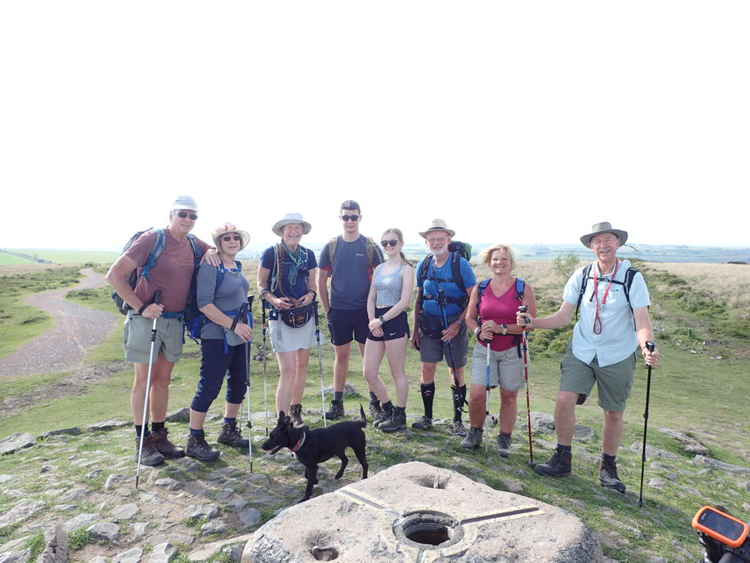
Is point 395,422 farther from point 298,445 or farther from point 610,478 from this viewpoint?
point 610,478

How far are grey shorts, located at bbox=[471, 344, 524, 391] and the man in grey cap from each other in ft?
1.82

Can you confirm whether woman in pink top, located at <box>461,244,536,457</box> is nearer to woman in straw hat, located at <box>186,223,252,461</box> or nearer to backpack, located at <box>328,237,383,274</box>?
backpack, located at <box>328,237,383,274</box>

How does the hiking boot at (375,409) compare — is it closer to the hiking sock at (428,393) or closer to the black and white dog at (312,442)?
the hiking sock at (428,393)

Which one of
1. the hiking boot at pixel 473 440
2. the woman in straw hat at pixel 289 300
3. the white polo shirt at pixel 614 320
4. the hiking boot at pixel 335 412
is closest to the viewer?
the white polo shirt at pixel 614 320

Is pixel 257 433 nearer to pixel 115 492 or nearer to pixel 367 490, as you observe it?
pixel 115 492

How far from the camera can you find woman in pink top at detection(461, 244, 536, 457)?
653 centimetres

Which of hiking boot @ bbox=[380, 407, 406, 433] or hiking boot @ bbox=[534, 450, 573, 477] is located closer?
hiking boot @ bbox=[534, 450, 573, 477]

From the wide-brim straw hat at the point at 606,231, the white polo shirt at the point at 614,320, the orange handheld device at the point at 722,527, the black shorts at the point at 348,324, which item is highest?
the wide-brim straw hat at the point at 606,231

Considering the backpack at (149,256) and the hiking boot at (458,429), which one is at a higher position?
the backpack at (149,256)

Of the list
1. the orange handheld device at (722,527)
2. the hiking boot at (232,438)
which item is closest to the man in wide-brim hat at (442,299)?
the hiking boot at (232,438)

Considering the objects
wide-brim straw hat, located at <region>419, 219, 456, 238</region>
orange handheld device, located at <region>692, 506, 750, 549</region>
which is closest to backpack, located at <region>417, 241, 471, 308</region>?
wide-brim straw hat, located at <region>419, 219, 456, 238</region>

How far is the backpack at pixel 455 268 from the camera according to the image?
7.30 meters

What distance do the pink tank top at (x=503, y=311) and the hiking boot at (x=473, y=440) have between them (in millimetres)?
1395

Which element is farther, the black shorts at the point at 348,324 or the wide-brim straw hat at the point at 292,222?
the black shorts at the point at 348,324
